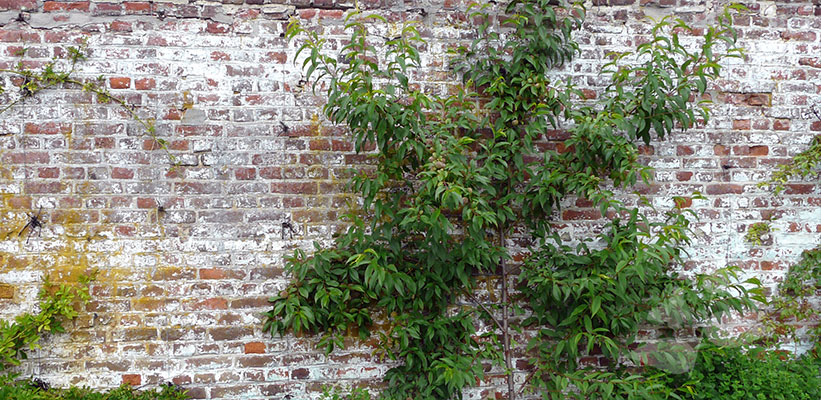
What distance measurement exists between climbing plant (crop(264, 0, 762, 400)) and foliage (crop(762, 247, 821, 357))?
0.75ft

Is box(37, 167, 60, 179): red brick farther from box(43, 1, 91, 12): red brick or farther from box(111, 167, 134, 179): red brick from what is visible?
box(43, 1, 91, 12): red brick

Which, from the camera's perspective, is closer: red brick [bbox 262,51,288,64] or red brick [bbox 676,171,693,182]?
red brick [bbox 262,51,288,64]

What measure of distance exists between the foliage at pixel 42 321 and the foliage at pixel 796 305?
12.5 feet

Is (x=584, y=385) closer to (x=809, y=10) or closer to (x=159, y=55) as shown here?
(x=809, y=10)

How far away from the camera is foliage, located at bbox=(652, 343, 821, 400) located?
267 cm

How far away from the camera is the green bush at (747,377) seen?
2.67m

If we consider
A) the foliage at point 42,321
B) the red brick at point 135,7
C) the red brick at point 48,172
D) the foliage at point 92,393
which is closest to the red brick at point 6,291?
the foliage at point 42,321

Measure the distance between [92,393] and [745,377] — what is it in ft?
11.2

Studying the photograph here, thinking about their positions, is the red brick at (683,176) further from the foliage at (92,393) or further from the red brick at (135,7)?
the red brick at (135,7)

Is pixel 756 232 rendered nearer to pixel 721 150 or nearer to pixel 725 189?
pixel 725 189

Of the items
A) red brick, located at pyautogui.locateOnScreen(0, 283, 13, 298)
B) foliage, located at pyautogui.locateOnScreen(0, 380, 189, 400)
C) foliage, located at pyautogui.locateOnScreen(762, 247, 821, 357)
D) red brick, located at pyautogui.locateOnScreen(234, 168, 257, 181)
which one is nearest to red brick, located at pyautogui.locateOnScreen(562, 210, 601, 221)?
foliage, located at pyautogui.locateOnScreen(762, 247, 821, 357)

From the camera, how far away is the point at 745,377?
2.74m

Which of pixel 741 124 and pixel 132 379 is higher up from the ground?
pixel 741 124

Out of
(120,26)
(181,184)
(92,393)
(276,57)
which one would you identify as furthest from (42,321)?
(276,57)
